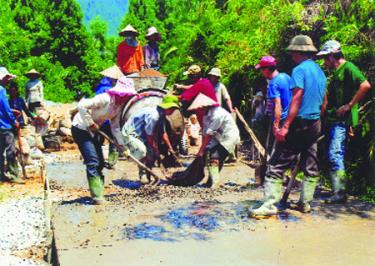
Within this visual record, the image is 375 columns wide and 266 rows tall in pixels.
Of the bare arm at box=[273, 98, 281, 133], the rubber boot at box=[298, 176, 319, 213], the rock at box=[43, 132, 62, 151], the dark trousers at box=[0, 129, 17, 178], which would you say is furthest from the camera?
the rock at box=[43, 132, 62, 151]

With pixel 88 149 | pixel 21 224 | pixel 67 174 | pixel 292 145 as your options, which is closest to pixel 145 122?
pixel 88 149

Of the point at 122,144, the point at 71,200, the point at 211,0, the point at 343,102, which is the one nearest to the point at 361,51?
the point at 343,102

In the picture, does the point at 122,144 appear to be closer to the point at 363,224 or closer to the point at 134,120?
the point at 134,120

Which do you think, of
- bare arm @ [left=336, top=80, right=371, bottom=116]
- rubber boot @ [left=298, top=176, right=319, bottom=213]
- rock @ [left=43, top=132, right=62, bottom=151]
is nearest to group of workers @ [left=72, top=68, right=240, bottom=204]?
bare arm @ [left=336, top=80, right=371, bottom=116]

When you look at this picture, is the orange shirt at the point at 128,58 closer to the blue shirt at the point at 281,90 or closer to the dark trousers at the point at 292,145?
the blue shirt at the point at 281,90

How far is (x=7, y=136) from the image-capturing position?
377 inches

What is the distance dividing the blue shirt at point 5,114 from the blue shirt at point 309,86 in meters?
5.69

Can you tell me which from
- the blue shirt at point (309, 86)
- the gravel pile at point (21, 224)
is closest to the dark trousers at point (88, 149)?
the gravel pile at point (21, 224)

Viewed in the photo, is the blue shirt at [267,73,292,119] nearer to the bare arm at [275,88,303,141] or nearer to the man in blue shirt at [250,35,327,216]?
the man in blue shirt at [250,35,327,216]

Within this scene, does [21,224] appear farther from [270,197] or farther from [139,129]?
[270,197]

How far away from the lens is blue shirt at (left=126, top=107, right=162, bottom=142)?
25.5 ft

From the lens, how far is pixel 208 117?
7.49 meters

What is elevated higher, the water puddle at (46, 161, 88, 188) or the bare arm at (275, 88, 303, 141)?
the bare arm at (275, 88, 303, 141)

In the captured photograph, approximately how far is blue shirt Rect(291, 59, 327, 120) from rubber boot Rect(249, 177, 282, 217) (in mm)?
739
